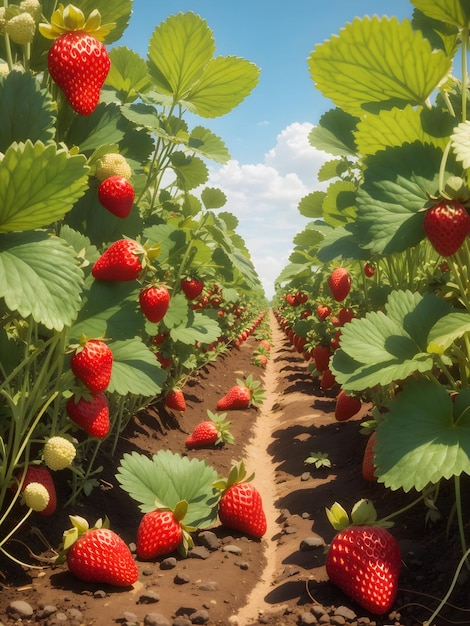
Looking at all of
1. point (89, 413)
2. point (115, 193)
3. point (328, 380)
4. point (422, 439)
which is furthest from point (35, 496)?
point (328, 380)

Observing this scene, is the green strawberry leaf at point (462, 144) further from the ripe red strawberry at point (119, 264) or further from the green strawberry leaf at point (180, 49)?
the green strawberry leaf at point (180, 49)

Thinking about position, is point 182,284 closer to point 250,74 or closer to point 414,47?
point 250,74

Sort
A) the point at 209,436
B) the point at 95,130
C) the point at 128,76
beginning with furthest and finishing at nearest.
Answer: the point at 209,436 → the point at 128,76 → the point at 95,130

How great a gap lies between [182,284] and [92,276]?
228 centimetres

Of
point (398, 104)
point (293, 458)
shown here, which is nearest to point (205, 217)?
point (293, 458)

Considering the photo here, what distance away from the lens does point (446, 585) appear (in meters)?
2.17

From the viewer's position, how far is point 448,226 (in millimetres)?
1966

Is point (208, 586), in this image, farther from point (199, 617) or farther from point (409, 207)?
point (409, 207)

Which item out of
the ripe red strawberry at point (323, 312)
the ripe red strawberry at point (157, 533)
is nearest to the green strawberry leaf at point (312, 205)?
the ripe red strawberry at point (323, 312)

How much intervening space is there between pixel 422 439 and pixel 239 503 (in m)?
1.19

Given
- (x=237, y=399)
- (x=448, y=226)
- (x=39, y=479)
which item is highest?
(x=448, y=226)

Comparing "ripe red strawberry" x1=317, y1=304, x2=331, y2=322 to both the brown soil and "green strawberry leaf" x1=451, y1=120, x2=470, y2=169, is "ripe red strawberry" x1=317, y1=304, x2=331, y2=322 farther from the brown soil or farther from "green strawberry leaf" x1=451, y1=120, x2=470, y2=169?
"green strawberry leaf" x1=451, y1=120, x2=470, y2=169

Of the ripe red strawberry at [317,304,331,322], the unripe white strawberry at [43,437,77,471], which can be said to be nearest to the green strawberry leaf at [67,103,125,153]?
the unripe white strawberry at [43,437,77,471]

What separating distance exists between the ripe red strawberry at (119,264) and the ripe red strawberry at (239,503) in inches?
44.3
